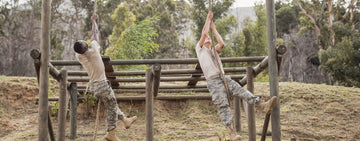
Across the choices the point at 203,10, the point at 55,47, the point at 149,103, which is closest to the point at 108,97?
the point at 149,103

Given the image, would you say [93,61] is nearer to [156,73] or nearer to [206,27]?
[156,73]

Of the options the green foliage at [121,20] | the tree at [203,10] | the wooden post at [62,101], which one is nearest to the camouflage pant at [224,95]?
the wooden post at [62,101]

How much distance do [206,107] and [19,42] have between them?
1809 centimetres

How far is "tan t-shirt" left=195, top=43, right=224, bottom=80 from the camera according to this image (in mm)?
4773

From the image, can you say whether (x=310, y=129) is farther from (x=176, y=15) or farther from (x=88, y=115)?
(x=176, y=15)

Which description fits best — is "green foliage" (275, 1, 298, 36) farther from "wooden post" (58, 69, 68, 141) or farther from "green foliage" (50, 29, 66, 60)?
"wooden post" (58, 69, 68, 141)

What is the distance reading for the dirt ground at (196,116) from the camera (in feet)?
26.2

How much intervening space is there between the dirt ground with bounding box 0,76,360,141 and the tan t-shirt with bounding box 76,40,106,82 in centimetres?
285

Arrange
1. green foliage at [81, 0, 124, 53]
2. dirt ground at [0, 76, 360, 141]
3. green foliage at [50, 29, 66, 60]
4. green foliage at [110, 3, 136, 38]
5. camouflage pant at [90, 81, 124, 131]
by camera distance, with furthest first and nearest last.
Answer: green foliage at [81, 0, 124, 53] → green foliage at [50, 29, 66, 60] → green foliage at [110, 3, 136, 38] → dirt ground at [0, 76, 360, 141] → camouflage pant at [90, 81, 124, 131]

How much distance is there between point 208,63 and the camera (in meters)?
4.82

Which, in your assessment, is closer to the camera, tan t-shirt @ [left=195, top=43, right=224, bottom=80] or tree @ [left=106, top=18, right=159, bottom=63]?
tan t-shirt @ [left=195, top=43, right=224, bottom=80]

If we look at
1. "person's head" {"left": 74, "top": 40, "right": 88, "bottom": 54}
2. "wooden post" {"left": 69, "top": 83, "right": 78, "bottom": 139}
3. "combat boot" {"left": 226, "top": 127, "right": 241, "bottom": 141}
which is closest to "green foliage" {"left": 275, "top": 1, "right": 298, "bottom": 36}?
"wooden post" {"left": 69, "top": 83, "right": 78, "bottom": 139}

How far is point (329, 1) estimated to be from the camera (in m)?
21.6

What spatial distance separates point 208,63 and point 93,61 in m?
1.80
